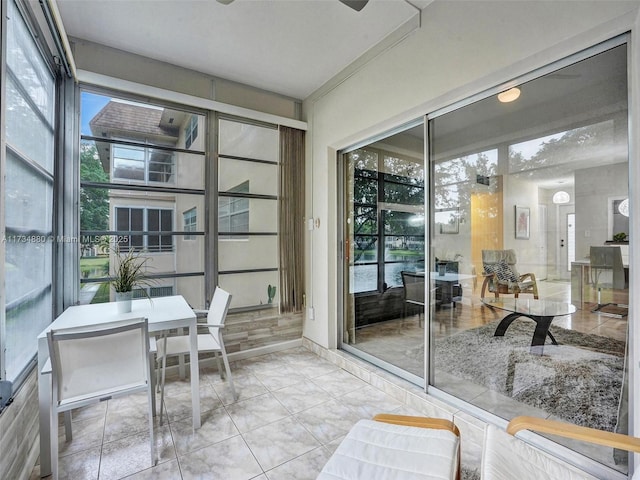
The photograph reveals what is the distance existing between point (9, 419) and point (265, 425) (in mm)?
1444

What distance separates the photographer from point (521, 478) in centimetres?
121

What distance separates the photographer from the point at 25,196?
2020mm

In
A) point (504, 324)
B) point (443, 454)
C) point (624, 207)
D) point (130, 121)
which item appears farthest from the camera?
point (130, 121)

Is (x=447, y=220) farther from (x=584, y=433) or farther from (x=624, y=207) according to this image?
(x=584, y=433)

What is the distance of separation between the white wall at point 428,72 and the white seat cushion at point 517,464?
2.07 metres

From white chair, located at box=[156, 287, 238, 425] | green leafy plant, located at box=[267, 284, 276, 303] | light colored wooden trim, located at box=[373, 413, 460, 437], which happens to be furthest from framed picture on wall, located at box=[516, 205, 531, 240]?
green leafy plant, located at box=[267, 284, 276, 303]

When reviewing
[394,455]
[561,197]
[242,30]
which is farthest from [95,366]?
[561,197]

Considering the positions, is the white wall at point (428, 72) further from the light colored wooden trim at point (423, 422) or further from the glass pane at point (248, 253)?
the light colored wooden trim at point (423, 422)

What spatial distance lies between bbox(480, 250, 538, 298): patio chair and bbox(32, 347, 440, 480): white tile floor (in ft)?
3.81

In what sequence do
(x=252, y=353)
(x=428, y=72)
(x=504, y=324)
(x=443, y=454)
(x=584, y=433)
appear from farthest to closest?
(x=252, y=353)
(x=428, y=72)
(x=504, y=324)
(x=443, y=454)
(x=584, y=433)

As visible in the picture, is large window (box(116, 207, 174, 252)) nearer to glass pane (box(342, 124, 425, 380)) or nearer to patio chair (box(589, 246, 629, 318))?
glass pane (box(342, 124, 425, 380))

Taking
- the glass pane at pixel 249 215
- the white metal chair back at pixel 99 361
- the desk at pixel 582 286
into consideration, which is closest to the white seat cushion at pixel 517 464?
the desk at pixel 582 286

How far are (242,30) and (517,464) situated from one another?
3.44 metres

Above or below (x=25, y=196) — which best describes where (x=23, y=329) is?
below
